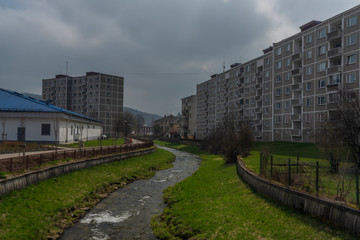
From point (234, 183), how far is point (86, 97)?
104 metres

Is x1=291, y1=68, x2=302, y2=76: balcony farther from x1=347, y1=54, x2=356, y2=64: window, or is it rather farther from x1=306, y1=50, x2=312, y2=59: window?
x1=347, y1=54, x2=356, y2=64: window

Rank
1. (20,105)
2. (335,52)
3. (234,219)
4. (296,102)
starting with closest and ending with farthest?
(234,219) → (20,105) → (335,52) → (296,102)

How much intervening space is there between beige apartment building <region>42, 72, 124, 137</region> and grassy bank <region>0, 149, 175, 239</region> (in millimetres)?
84116

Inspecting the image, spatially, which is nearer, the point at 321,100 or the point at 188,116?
the point at 321,100

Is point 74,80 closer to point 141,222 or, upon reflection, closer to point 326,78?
point 326,78

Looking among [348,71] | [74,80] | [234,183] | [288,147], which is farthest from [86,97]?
[234,183]

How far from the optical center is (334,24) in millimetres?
47125

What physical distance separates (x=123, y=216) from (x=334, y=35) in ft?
146

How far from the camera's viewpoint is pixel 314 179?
44.5ft

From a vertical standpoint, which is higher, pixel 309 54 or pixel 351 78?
pixel 309 54

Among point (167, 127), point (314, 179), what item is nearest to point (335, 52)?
point (314, 179)

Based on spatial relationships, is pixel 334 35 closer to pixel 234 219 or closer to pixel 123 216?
pixel 234 219

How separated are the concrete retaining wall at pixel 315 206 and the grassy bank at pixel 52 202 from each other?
1061 centimetres

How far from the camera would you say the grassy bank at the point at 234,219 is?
1034 cm
